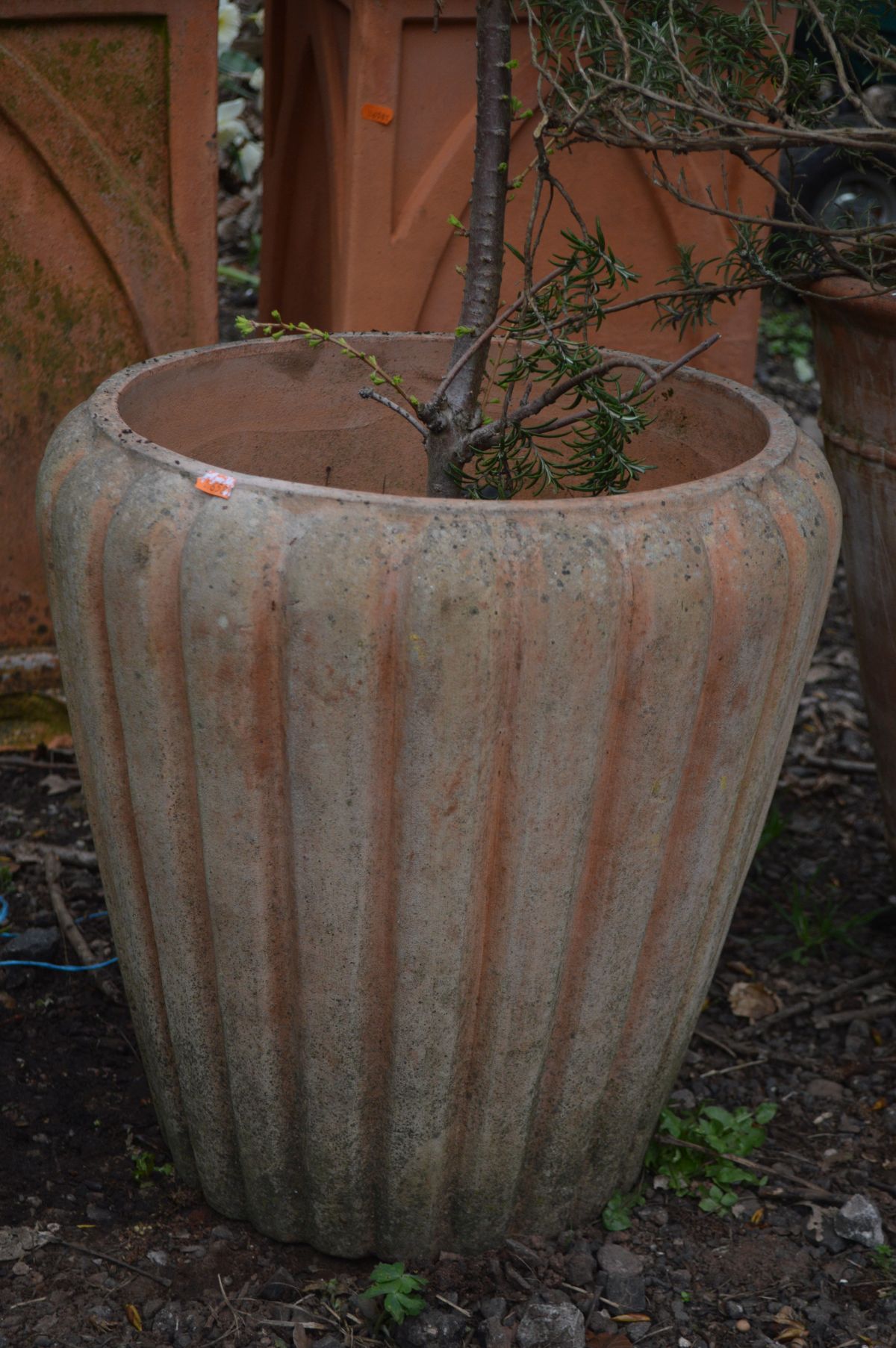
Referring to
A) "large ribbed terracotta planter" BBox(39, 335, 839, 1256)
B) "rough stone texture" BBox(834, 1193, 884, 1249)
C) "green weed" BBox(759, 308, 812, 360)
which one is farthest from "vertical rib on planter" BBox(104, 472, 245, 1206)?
"green weed" BBox(759, 308, 812, 360)

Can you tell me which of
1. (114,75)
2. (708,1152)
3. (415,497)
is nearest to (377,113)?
(114,75)

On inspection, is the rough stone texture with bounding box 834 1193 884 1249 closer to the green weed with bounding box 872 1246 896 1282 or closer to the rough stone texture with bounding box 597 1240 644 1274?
the green weed with bounding box 872 1246 896 1282

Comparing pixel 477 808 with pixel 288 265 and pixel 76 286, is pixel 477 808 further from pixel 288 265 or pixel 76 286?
pixel 288 265

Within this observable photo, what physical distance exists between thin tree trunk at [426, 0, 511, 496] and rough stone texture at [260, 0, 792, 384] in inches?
28.4

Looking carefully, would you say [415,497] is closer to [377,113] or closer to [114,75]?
[377,113]

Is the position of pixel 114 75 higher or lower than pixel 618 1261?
higher

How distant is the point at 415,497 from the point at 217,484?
27cm

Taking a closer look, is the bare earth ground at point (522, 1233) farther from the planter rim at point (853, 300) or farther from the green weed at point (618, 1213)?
the planter rim at point (853, 300)

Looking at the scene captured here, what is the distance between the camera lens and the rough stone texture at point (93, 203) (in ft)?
7.14

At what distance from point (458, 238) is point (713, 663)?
4.22 ft

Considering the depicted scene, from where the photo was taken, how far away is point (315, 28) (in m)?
2.40

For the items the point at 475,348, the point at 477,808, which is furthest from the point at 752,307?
the point at 477,808

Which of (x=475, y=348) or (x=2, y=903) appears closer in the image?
(x=475, y=348)

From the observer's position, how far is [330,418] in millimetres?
1742
